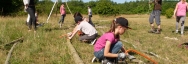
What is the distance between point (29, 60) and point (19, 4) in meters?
29.4

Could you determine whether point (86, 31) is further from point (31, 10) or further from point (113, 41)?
point (113, 41)

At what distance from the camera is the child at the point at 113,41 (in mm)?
4418

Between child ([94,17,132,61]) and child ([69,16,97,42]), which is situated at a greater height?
child ([94,17,132,61])

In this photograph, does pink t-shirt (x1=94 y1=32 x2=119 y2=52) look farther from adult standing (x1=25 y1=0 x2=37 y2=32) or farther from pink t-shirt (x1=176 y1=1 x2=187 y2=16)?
pink t-shirt (x1=176 y1=1 x2=187 y2=16)

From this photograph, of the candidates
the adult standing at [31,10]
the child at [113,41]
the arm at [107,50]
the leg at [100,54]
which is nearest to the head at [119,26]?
the child at [113,41]

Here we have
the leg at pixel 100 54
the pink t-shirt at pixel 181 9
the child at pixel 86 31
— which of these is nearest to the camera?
the leg at pixel 100 54

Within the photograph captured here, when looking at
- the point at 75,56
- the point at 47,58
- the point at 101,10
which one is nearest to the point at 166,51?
the point at 75,56

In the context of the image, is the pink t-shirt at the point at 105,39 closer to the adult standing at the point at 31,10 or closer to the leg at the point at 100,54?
the leg at the point at 100,54

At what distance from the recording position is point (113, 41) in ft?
15.3

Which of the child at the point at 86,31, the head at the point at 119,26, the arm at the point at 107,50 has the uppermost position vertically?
the head at the point at 119,26

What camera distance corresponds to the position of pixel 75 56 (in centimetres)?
543

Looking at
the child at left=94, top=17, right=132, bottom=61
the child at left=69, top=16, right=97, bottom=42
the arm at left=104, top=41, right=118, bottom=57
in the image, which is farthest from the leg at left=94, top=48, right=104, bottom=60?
the child at left=69, top=16, right=97, bottom=42

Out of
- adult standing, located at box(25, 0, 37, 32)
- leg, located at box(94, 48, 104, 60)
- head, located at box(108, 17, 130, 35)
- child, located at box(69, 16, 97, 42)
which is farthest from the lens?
adult standing, located at box(25, 0, 37, 32)

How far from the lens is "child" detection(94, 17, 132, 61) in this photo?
14.5 feet
